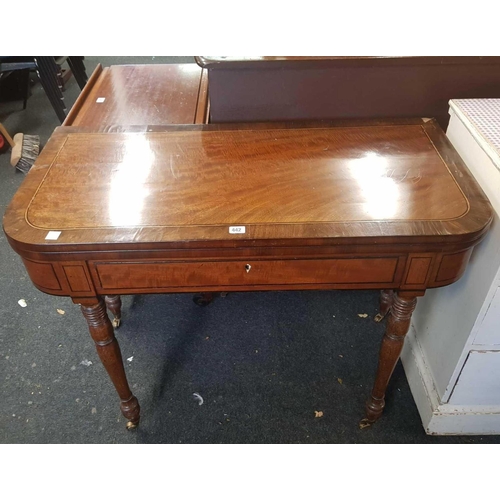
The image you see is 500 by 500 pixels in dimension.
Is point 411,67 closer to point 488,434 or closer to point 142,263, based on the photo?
point 142,263

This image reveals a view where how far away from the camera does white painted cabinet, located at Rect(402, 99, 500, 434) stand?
0.95 m

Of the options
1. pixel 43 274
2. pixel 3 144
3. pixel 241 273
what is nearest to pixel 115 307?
pixel 43 274

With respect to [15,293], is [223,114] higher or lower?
higher

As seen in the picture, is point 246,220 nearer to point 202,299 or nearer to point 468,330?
point 468,330

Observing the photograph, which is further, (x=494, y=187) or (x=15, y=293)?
(x=15, y=293)

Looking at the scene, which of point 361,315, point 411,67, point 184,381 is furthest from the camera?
point 361,315

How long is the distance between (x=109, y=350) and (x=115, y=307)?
0.45 m

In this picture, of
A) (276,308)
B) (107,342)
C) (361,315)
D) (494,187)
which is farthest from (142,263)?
(361,315)

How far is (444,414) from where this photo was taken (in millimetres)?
1188

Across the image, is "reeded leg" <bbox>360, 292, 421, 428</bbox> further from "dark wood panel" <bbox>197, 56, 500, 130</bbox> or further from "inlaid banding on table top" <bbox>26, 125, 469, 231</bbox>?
"dark wood panel" <bbox>197, 56, 500, 130</bbox>

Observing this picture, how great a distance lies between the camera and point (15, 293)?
1.67 m

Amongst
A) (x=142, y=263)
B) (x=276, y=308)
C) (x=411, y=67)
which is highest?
(x=411, y=67)
